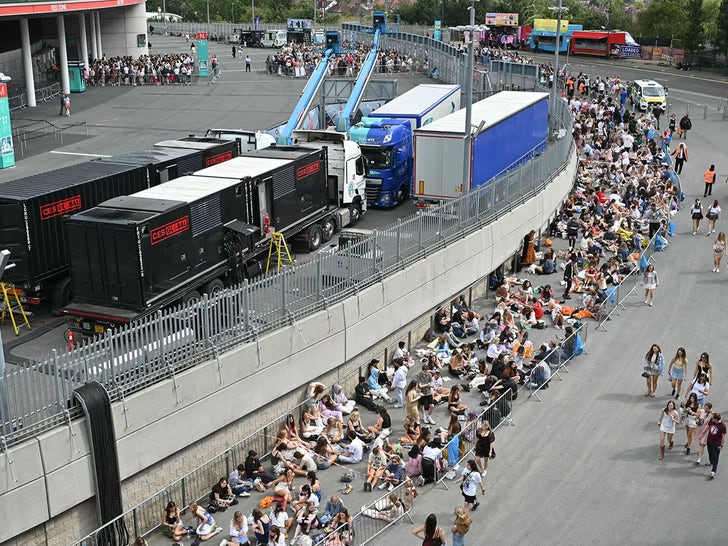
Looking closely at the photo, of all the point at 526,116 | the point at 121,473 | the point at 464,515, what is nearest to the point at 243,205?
the point at 121,473

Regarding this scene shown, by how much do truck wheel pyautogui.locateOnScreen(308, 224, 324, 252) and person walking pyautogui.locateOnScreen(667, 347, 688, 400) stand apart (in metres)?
10.0

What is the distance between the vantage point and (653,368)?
19.9m

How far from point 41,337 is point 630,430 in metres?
12.3

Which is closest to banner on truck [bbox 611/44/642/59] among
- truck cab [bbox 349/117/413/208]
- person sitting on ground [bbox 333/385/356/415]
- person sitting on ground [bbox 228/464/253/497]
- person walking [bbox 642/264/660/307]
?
truck cab [bbox 349/117/413/208]

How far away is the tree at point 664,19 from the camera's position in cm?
8894

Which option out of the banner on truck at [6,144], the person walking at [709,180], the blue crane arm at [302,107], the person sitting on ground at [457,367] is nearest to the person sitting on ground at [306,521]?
the person sitting on ground at [457,367]

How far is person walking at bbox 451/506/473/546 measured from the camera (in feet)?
46.2

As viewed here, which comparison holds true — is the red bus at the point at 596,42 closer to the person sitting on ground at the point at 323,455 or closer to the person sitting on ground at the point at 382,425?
the person sitting on ground at the point at 382,425

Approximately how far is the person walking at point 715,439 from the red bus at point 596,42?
235ft

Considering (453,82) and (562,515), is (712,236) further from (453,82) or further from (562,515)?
(453,82)

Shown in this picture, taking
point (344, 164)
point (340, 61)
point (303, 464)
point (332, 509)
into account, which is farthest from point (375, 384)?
point (340, 61)

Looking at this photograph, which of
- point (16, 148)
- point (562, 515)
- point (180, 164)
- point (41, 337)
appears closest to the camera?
point (562, 515)

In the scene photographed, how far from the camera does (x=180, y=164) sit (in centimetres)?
2434

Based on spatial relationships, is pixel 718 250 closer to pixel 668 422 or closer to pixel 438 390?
pixel 668 422
